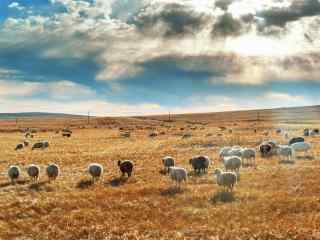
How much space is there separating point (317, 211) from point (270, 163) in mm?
13879

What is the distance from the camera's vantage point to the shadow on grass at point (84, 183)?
84.7ft

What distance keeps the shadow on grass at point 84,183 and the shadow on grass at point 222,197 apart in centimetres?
865

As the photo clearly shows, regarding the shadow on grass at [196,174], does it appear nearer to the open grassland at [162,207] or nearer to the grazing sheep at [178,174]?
the open grassland at [162,207]

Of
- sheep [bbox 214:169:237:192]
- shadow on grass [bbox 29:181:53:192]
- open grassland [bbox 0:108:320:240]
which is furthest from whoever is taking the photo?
shadow on grass [bbox 29:181:53:192]

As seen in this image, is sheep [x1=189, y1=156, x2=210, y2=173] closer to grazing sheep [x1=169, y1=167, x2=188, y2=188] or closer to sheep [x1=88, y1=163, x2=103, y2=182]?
grazing sheep [x1=169, y1=167, x2=188, y2=188]

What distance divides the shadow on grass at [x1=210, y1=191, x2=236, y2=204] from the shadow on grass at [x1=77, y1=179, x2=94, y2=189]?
28.4 ft

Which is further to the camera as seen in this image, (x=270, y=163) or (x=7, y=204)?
(x=270, y=163)

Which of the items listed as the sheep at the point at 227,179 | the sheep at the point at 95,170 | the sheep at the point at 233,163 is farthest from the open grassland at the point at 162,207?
the sheep at the point at 233,163

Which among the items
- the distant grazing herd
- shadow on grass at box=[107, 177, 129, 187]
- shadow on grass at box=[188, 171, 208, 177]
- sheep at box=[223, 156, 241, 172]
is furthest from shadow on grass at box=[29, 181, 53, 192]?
sheep at box=[223, 156, 241, 172]

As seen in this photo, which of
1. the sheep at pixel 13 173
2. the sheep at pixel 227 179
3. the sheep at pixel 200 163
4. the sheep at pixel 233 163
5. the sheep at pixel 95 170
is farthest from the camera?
the sheep at pixel 200 163

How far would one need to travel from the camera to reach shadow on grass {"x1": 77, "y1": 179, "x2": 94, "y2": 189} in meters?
25.8

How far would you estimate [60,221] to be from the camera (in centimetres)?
1906

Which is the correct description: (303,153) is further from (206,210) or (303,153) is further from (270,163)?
(206,210)

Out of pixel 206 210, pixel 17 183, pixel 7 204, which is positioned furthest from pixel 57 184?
pixel 206 210
